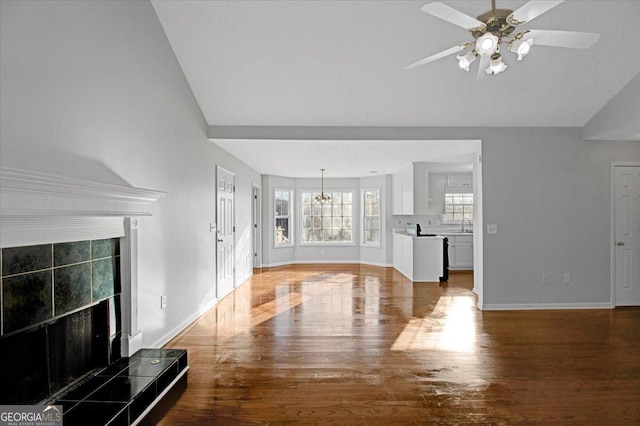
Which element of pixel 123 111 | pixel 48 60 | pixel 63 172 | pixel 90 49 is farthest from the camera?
pixel 123 111

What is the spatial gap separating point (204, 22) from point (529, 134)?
14.3 ft

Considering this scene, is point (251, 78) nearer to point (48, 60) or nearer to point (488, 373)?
point (48, 60)

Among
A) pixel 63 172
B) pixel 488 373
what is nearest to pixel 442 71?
pixel 488 373

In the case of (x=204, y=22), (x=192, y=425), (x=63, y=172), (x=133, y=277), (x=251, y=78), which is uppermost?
(x=204, y=22)

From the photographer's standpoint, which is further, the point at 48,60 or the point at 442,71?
the point at 442,71

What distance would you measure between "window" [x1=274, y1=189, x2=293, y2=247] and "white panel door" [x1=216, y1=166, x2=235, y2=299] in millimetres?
3018

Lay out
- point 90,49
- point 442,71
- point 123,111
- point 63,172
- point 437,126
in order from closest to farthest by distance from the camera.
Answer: point 63,172
point 90,49
point 123,111
point 442,71
point 437,126

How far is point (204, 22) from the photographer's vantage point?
11.6ft

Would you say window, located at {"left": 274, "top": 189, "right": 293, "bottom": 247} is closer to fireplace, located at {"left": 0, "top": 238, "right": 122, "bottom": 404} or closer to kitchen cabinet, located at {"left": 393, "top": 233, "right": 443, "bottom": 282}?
kitchen cabinet, located at {"left": 393, "top": 233, "right": 443, "bottom": 282}

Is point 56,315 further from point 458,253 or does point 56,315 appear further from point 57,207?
point 458,253

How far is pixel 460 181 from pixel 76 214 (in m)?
8.04

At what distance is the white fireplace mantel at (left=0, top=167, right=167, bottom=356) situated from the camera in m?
1.76

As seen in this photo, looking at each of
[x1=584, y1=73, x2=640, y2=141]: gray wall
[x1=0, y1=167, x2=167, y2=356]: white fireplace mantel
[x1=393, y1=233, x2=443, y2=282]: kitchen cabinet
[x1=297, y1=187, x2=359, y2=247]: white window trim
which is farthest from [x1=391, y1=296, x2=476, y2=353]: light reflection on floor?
[x1=297, y1=187, x2=359, y2=247]: white window trim

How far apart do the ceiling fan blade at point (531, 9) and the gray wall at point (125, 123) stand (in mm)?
2674
